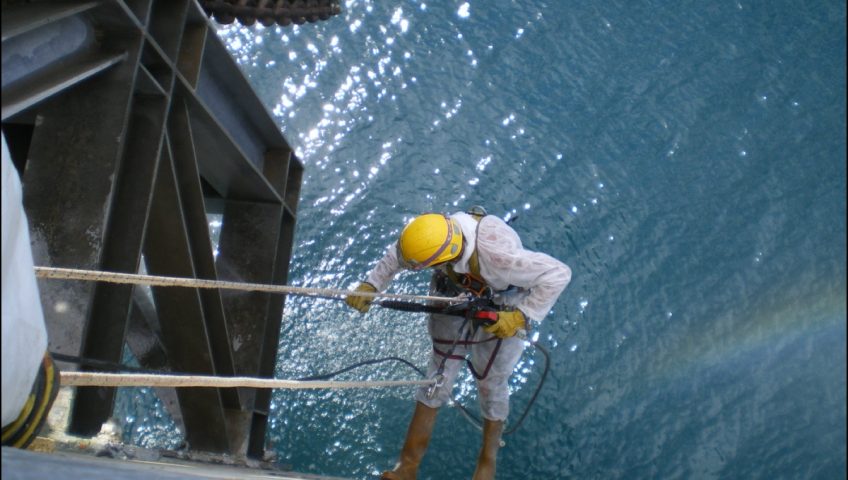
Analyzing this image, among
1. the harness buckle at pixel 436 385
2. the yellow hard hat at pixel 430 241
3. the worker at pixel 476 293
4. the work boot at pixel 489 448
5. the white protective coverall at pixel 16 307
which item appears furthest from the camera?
the work boot at pixel 489 448

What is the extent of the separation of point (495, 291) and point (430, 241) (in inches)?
31.6

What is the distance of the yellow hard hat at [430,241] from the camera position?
5.39 m

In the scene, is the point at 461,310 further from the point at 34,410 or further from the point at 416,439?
the point at 34,410

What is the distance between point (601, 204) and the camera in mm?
8719

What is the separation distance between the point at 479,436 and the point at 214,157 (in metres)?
3.35

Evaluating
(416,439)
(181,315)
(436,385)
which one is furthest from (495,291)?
(181,315)

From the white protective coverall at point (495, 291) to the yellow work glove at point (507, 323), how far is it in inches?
2.1

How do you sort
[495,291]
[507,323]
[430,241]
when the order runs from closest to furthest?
[430,241], [507,323], [495,291]

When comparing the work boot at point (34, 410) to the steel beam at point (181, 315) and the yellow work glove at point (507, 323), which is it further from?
the yellow work glove at point (507, 323)

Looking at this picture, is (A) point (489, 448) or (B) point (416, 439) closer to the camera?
(B) point (416, 439)

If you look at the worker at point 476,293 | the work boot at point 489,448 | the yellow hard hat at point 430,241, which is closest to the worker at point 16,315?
the worker at point 476,293

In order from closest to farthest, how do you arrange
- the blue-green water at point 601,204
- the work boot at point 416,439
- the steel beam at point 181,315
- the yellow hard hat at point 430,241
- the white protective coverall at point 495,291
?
the steel beam at point 181,315 < the yellow hard hat at point 430,241 < the white protective coverall at point 495,291 < the work boot at point 416,439 < the blue-green water at point 601,204

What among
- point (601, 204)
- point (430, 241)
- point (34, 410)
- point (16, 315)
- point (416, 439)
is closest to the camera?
point (16, 315)

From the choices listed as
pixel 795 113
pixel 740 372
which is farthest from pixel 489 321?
pixel 795 113
